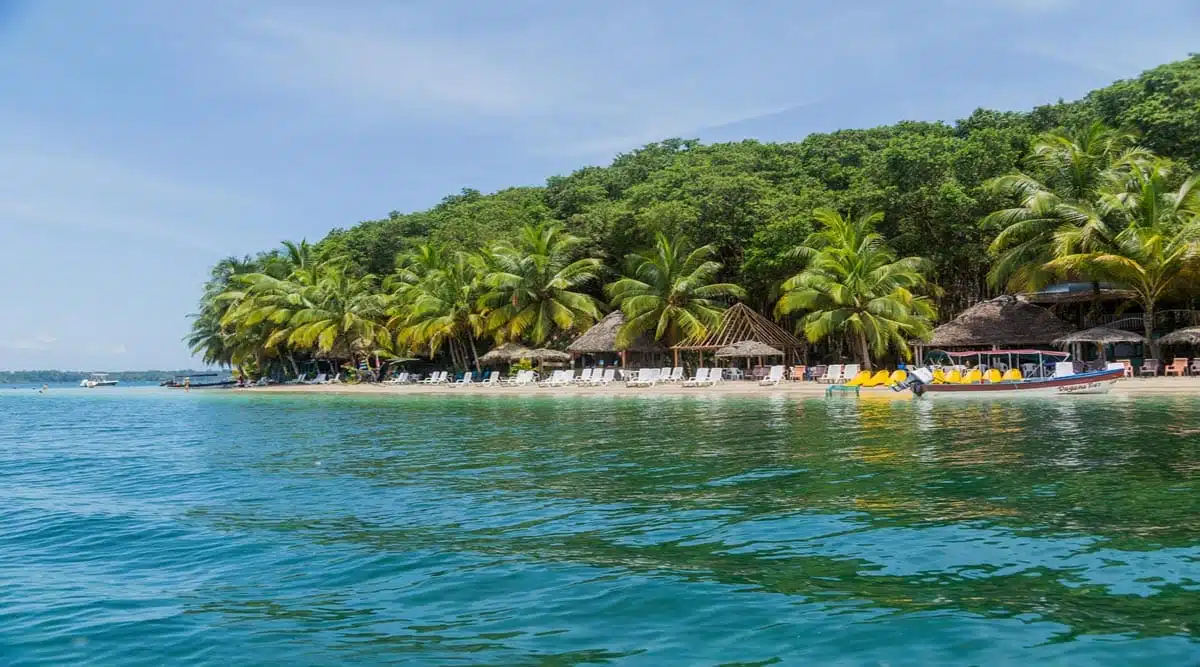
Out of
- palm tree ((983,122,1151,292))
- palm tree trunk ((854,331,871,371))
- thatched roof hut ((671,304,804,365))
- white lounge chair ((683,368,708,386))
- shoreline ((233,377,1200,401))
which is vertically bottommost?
shoreline ((233,377,1200,401))

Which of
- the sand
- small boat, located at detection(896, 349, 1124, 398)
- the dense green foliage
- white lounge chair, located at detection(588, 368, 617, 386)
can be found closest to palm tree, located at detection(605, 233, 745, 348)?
the dense green foliage

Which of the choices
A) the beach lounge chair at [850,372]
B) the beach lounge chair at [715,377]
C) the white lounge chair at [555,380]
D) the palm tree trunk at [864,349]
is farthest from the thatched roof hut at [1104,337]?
the white lounge chair at [555,380]

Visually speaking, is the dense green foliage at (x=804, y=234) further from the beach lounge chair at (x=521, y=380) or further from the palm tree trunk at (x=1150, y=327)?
the beach lounge chair at (x=521, y=380)

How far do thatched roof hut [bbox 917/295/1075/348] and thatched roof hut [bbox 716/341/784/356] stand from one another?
5.49 meters

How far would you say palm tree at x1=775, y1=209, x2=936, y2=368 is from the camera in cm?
3105

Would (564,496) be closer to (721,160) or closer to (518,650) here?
(518,650)

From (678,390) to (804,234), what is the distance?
29.6 ft

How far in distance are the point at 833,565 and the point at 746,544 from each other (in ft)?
2.96

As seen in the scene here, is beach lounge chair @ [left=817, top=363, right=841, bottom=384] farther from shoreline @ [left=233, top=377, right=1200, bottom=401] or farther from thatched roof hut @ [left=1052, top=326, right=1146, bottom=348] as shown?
thatched roof hut @ [left=1052, top=326, right=1146, bottom=348]

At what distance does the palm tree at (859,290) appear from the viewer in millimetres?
31047

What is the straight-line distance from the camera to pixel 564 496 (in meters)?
9.59

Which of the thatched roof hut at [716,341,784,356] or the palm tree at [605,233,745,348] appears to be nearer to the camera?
the thatched roof hut at [716,341,784,356]

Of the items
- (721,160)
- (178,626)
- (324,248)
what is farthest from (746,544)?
(324,248)

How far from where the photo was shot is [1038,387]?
2339 cm
